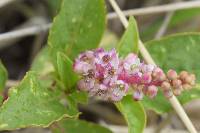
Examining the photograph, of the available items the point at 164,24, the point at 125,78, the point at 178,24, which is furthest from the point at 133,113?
the point at 178,24

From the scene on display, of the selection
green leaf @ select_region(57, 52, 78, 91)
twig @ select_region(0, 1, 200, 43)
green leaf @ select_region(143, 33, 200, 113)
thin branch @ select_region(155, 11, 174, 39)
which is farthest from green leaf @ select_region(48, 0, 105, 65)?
thin branch @ select_region(155, 11, 174, 39)

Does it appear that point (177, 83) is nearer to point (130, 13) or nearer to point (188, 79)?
point (188, 79)

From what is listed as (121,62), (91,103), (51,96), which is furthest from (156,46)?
(91,103)

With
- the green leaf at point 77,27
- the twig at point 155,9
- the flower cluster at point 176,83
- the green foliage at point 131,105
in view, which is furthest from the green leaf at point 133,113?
the twig at point 155,9

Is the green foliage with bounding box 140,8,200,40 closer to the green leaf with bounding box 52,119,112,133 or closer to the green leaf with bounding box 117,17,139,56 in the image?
the green leaf with bounding box 117,17,139,56

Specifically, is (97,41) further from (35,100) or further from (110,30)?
(110,30)
